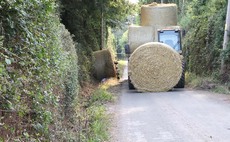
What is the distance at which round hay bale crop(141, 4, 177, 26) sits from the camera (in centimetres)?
2109

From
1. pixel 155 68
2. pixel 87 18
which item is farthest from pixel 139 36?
pixel 155 68

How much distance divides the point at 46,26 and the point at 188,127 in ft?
13.3

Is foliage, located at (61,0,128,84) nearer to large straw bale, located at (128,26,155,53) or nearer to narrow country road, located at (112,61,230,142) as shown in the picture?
large straw bale, located at (128,26,155,53)

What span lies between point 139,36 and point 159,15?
2.31m

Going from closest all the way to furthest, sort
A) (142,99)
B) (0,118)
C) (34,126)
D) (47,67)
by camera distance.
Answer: (0,118) → (34,126) → (47,67) → (142,99)

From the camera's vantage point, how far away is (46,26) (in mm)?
6355

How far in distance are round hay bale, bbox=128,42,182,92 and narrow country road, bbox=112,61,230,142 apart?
1969 mm

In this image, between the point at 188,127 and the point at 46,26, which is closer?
the point at 46,26

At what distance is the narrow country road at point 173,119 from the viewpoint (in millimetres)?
7793

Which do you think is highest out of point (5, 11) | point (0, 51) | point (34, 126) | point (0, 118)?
point (5, 11)

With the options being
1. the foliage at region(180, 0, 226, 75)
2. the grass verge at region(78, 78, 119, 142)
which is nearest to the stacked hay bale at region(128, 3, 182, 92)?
the foliage at region(180, 0, 226, 75)

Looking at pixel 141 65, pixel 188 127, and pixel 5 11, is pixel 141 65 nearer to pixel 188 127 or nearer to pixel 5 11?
pixel 188 127

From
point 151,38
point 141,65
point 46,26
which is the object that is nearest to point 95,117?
point 46,26

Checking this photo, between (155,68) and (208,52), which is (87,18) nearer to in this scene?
(155,68)
